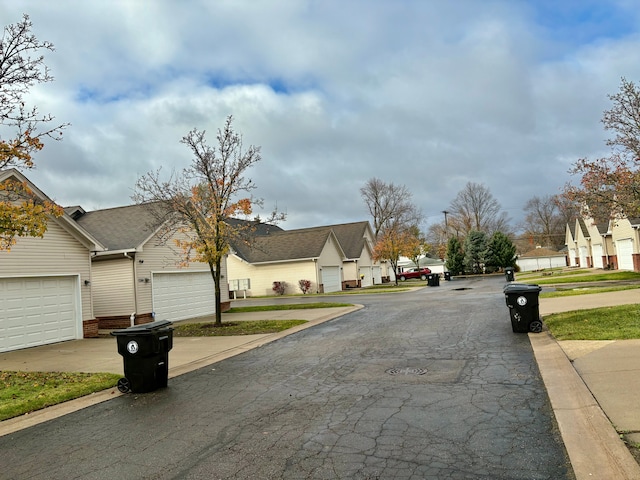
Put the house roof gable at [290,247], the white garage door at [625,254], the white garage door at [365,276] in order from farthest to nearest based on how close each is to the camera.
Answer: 1. the white garage door at [365,276]
2. the house roof gable at [290,247]
3. the white garage door at [625,254]

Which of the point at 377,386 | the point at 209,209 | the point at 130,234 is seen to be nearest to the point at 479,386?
the point at 377,386

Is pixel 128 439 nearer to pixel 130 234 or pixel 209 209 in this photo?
pixel 209 209

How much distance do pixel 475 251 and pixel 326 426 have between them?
4878cm

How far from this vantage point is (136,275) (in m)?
18.5

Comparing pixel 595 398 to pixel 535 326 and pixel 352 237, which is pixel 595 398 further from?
pixel 352 237

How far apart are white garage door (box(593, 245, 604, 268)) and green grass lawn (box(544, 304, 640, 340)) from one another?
3123 centimetres

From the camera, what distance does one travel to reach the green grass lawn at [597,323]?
9.09 meters

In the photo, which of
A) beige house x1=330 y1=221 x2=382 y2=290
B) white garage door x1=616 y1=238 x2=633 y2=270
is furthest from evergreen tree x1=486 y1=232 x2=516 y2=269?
white garage door x1=616 y1=238 x2=633 y2=270

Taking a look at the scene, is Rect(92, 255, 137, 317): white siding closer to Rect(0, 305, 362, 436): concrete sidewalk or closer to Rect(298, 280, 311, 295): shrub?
Rect(0, 305, 362, 436): concrete sidewalk

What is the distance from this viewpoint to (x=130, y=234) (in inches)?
768

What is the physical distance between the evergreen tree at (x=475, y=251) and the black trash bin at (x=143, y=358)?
155 ft

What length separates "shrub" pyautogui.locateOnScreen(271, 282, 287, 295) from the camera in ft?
122

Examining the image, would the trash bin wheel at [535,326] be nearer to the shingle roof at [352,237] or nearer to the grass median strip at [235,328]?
the grass median strip at [235,328]

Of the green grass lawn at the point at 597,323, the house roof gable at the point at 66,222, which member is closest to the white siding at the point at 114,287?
the house roof gable at the point at 66,222
